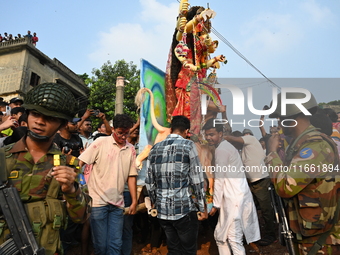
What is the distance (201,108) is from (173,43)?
5.71 feet

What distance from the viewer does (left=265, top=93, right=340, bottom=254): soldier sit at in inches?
79.4

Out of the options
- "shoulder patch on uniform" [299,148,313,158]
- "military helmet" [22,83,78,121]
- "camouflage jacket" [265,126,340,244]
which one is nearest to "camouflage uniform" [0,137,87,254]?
"military helmet" [22,83,78,121]

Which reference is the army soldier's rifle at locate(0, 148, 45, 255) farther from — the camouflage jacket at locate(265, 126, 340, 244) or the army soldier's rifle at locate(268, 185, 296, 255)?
the army soldier's rifle at locate(268, 185, 296, 255)

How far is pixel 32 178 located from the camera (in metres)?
1.58

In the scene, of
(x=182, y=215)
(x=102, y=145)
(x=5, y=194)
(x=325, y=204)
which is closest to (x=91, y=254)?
(x=102, y=145)

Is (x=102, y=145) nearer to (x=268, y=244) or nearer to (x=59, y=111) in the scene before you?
(x=59, y=111)

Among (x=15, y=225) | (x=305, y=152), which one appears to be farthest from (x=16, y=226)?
(x=305, y=152)

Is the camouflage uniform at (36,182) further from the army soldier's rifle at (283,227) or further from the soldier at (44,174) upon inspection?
the army soldier's rifle at (283,227)

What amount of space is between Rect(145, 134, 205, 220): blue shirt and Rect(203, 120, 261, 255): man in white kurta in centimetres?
67

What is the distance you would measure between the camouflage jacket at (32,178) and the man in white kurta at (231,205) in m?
1.95

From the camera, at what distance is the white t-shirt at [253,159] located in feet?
13.6

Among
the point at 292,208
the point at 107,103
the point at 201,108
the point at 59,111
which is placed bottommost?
the point at 292,208

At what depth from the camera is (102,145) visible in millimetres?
3197

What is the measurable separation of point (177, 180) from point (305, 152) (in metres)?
1.18
